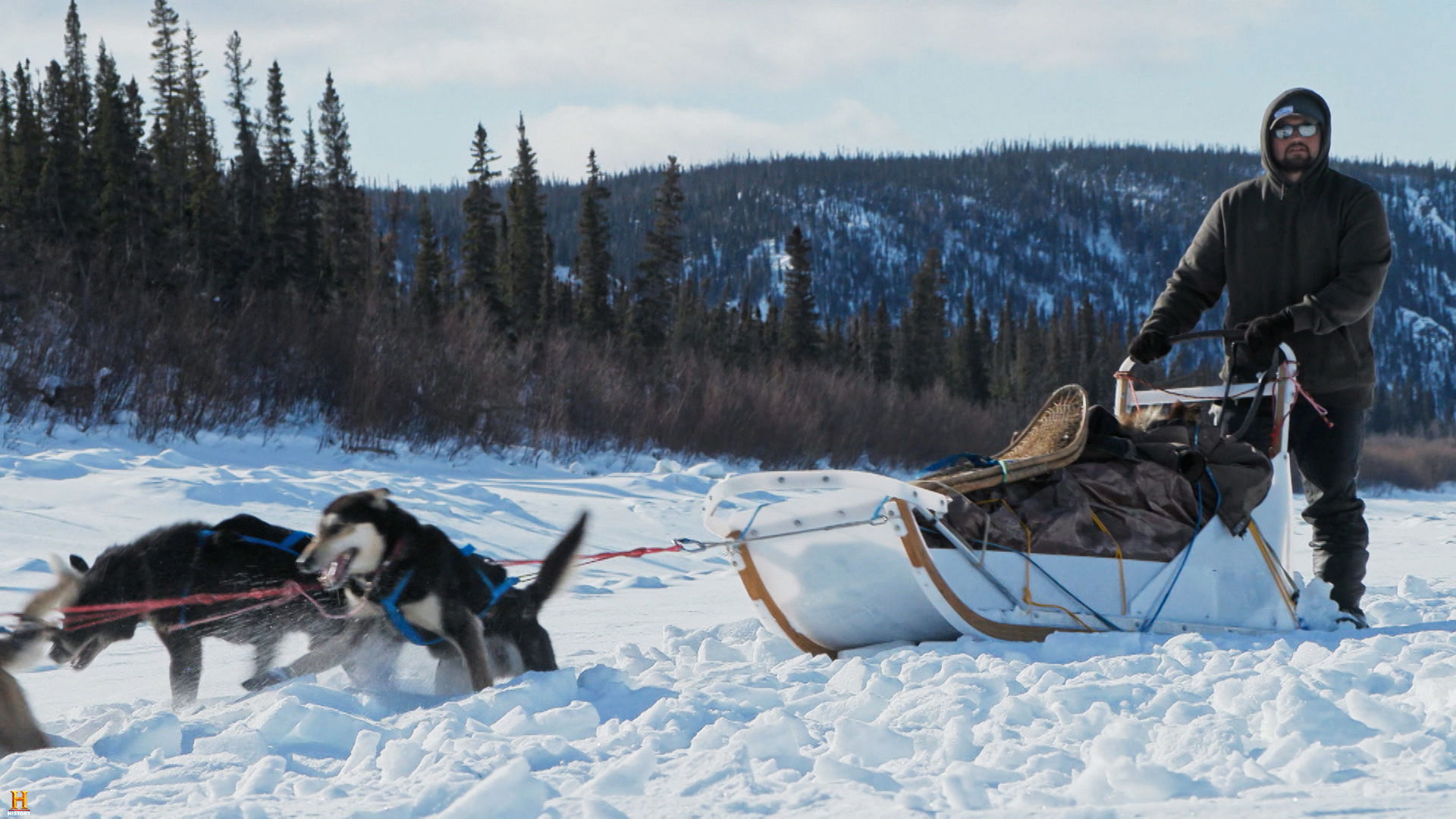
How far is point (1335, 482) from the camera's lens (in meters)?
4.21

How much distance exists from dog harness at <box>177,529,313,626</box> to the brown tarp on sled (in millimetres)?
2210

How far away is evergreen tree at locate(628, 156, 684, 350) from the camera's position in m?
39.1

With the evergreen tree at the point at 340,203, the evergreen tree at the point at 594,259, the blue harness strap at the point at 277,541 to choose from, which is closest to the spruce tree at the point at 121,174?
the evergreen tree at the point at 340,203

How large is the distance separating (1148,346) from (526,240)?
39.2 metres

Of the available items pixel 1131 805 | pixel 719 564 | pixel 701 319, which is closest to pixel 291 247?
pixel 701 319

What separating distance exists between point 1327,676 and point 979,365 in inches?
2324

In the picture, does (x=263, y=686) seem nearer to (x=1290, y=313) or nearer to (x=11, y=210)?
(x=1290, y=313)

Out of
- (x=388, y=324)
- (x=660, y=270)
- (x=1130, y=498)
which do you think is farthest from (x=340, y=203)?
(x=1130, y=498)

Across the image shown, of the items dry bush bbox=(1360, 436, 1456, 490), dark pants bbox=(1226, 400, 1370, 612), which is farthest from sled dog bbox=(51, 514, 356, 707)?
dry bush bbox=(1360, 436, 1456, 490)

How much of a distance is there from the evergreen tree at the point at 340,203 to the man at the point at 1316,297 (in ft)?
116

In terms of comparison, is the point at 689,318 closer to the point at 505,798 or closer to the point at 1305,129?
the point at 1305,129

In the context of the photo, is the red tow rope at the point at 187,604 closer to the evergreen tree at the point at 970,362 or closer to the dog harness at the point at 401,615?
the dog harness at the point at 401,615

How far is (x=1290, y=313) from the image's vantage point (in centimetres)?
399

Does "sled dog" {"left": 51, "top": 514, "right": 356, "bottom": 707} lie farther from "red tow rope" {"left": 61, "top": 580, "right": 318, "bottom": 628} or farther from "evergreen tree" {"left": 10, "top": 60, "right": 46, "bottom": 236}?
"evergreen tree" {"left": 10, "top": 60, "right": 46, "bottom": 236}
